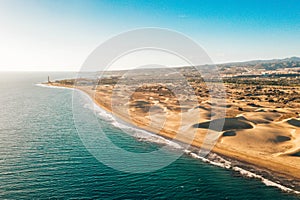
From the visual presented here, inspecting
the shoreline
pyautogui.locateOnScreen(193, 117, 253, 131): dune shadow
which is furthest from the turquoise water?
pyautogui.locateOnScreen(193, 117, 253, 131): dune shadow

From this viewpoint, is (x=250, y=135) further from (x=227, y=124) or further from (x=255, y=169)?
(x=255, y=169)

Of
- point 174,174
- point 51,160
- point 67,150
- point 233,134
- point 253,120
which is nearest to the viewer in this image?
point 174,174

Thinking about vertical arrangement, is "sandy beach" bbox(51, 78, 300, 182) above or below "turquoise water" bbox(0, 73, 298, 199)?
above

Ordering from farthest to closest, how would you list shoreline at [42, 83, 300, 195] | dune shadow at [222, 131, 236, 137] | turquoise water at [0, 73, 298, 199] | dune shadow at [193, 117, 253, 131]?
dune shadow at [193, 117, 253, 131] < dune shadow at [222, 131, 236, 137] < shoreline at [42, 83, 300, 195] < turquoise water at [0, 73, 298, 199]

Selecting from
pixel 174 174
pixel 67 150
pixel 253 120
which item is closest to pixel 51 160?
pixel 67 150

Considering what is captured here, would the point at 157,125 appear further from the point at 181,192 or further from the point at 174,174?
the point at 181,192

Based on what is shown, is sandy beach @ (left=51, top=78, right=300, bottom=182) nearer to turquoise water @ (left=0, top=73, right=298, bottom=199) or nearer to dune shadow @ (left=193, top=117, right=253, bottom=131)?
dune shadow @ (left=193, top=117, right=253, bottom=131)

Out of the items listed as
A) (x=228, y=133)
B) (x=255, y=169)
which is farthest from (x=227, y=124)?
(x=255, y=169)

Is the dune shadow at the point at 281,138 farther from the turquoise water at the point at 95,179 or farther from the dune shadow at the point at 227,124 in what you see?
the turquoise water at the point at 95,179

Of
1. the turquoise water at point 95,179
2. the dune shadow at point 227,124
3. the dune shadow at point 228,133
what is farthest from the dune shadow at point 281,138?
the turquoise water at point 95,179
